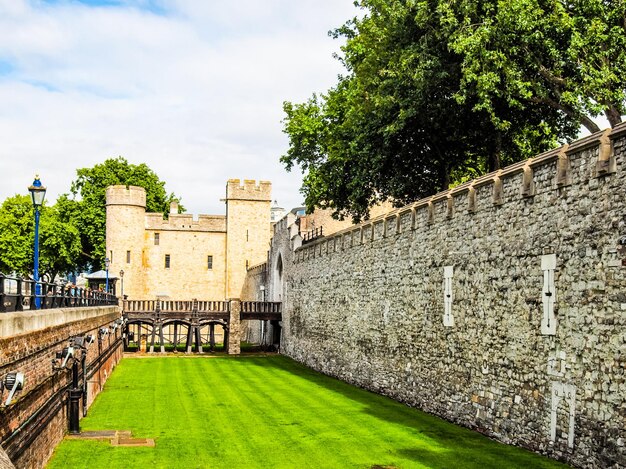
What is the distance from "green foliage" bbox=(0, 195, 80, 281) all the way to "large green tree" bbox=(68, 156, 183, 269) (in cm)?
100

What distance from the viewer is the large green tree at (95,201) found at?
198 feet

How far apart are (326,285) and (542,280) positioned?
1710 centimetres

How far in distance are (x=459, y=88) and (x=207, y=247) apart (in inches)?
1546

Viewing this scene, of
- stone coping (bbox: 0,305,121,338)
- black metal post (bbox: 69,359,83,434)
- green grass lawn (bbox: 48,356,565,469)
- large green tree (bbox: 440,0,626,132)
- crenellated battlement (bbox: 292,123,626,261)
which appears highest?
large green tree (bbox: 440,0,626,132)

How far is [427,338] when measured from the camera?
18.5 m

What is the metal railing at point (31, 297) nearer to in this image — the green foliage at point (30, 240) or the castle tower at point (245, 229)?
the castle tower at point (245, 229)

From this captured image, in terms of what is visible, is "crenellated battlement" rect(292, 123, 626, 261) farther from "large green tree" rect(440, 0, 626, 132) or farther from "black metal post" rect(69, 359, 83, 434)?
"black metal post" rect(69, 359, 83, 434)

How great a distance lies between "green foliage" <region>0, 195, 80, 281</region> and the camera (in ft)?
192

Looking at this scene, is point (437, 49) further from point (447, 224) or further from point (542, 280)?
point (542, 280)

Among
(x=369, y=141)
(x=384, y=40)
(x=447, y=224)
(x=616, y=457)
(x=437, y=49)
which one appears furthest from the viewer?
(x=369, y=141)

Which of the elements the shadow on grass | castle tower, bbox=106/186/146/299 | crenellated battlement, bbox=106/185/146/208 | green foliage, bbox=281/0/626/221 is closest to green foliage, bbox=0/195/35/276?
castle tower, bbox=106/186/146/299

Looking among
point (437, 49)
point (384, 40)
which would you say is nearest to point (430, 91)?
point (437, 49)

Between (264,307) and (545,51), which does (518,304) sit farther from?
(264,307)

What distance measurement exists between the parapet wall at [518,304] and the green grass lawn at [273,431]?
730 millimetres
